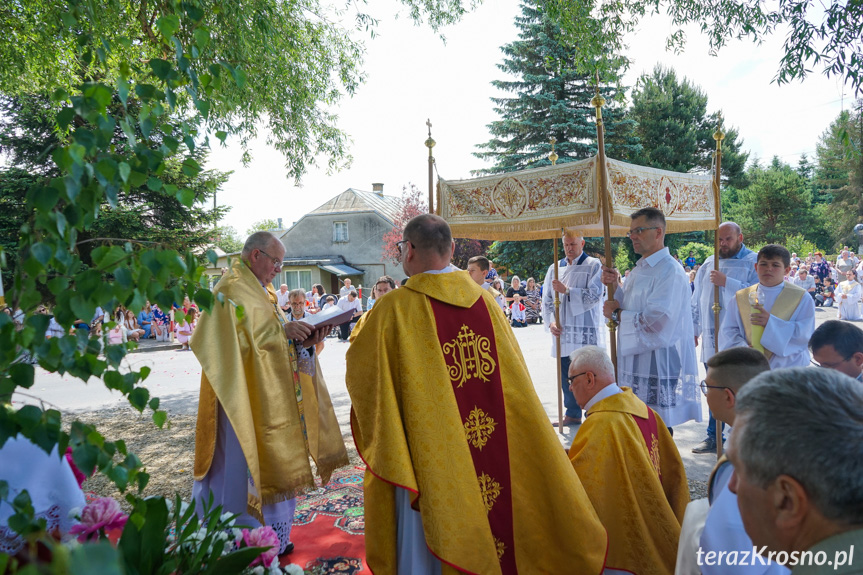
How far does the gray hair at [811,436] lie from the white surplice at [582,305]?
5.08 m

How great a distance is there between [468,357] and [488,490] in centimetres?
69

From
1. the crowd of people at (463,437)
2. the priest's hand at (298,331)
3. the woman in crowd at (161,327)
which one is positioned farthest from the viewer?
the woman in crowd at (161,327)

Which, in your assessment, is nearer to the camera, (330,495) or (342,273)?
(330,495)

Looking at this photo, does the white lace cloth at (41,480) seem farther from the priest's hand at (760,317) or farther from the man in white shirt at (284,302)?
the man in white shirt at (284,302)

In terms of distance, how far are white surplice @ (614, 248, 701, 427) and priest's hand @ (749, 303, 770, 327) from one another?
53cm

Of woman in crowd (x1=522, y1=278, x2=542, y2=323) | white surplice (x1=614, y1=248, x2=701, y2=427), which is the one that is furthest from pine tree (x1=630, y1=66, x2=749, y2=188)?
white surplice (x1=614, y1=248, x2=701, y2=427)

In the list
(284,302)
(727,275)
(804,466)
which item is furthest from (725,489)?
(284,302)

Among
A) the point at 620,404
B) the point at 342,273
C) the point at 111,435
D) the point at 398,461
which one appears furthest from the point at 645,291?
the point at 342,273

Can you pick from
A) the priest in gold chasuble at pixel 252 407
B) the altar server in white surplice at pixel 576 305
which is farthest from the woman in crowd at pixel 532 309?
the priest in gold chasuble at pixel 252 407

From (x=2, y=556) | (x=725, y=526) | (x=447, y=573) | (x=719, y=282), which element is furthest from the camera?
(x=719, y=282)

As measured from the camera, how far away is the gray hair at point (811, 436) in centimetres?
117

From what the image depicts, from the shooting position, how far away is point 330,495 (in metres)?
4.77

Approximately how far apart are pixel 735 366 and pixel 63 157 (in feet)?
8.66

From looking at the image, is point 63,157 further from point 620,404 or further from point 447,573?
point 620,404
